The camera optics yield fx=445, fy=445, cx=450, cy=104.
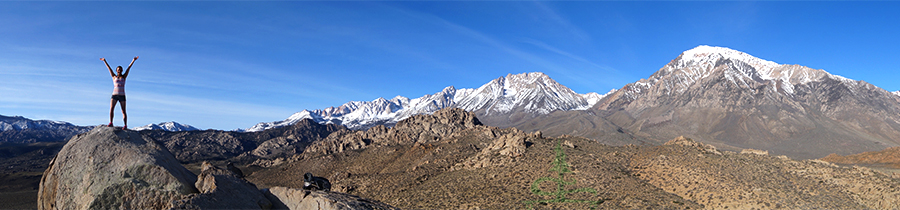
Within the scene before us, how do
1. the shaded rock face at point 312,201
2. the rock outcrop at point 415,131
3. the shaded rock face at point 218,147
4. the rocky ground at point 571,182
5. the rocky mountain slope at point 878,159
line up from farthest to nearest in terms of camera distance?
the shaded rock face at point 218,147 < the rock outcrop at point 415,131 < the rocky mountain slope at point 878,159 < the shaded rock face at point 312,201 < the rocky ground at point 571,182

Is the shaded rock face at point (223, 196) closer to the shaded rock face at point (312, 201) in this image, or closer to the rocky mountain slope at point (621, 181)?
the shaded rock face at point (312, 201)

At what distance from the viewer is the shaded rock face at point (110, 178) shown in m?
10.8

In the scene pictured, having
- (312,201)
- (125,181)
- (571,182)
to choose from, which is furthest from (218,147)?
(125,181)

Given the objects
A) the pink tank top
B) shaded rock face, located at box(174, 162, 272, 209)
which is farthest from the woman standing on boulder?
shaded rock face, located at box(174, 162, 272, 209)

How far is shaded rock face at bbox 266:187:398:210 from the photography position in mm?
12922

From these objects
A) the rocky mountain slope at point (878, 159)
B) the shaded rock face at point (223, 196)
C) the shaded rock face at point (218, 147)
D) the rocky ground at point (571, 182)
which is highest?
the rocky mountain slope at point (878, 159)

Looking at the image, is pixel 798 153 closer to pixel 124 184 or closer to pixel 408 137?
pixel 408 137

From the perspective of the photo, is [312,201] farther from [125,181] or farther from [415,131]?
[415,131]

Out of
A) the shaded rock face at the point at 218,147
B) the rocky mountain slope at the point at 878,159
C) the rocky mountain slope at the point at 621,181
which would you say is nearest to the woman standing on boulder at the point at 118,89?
the rocky mountain slope at the point at 621,181

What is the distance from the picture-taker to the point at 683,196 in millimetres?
30906

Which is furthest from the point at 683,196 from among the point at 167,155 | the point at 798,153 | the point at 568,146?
the point at 798,153

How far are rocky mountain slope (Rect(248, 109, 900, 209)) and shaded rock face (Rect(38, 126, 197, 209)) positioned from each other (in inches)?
911

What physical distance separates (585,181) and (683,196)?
699 centimetres

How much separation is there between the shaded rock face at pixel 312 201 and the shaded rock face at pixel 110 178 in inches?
101
